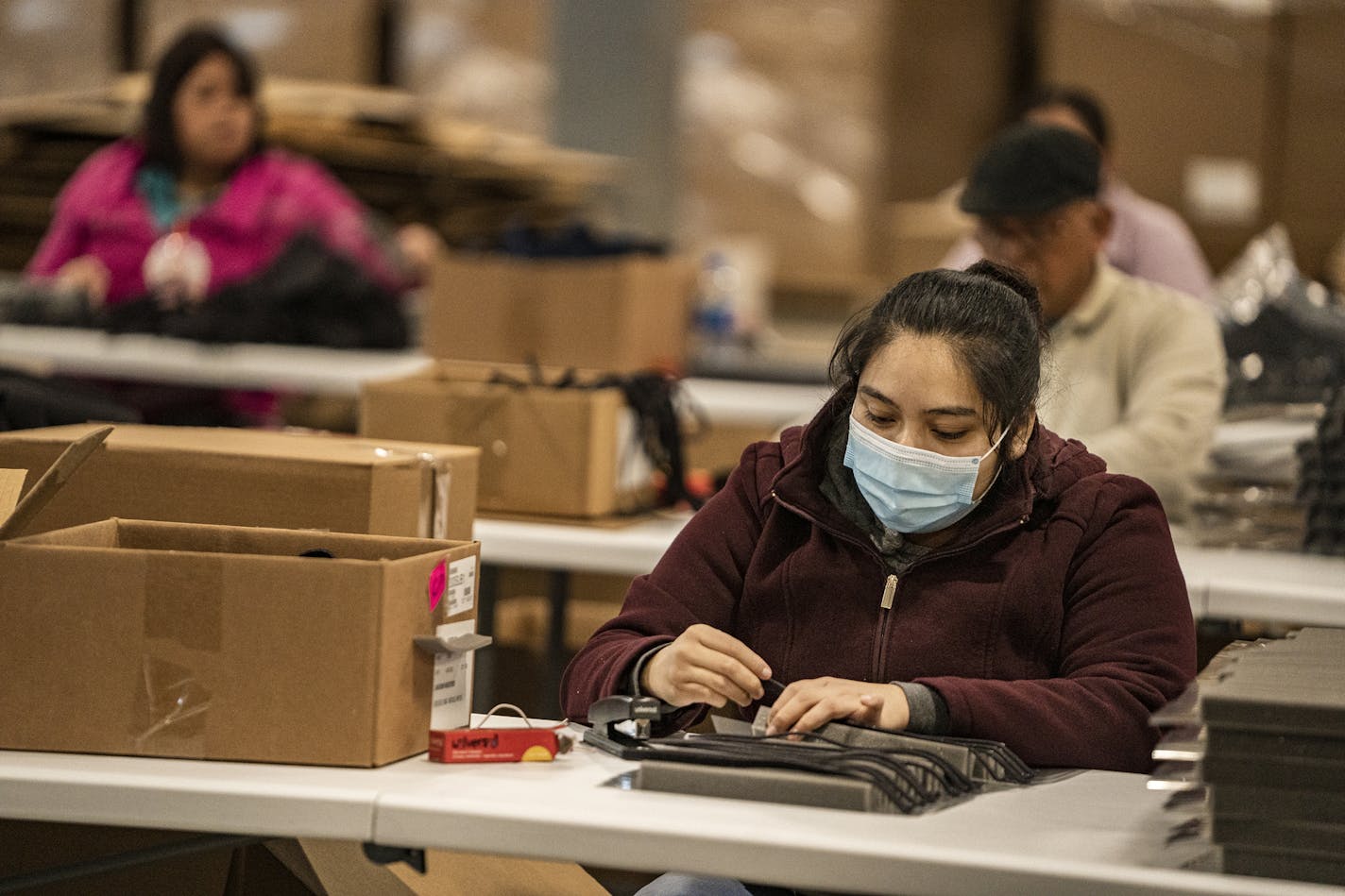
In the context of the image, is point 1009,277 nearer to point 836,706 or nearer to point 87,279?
point 836,706

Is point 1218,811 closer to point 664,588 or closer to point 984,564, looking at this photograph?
point 984,564

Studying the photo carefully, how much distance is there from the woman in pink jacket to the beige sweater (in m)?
2.43

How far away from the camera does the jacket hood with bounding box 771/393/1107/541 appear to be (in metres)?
2.03

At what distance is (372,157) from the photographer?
7066 mm

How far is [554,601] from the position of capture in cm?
343

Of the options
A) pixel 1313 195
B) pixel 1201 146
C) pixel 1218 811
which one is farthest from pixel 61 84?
pixel 1218 811

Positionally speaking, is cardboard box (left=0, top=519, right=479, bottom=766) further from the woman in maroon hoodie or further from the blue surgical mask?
the blue surgical mask

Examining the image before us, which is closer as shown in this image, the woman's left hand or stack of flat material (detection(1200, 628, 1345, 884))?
stack of flat material (detection(1200, 628, 1345, 884))

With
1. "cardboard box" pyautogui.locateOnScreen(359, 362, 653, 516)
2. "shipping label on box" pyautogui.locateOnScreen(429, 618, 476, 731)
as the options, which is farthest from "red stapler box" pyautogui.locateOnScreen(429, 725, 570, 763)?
"cardboard box" pyautogui.locateOnScreen(359, 362, 653, 516)

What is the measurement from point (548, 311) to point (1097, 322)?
1539 mm

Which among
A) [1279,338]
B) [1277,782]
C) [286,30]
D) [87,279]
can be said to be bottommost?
[1277,782]

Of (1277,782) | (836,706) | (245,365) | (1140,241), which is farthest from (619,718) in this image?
(1140,241)

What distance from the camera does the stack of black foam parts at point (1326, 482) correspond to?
3158 millimetres

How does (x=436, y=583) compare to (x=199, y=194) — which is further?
(x=199, y=194)
